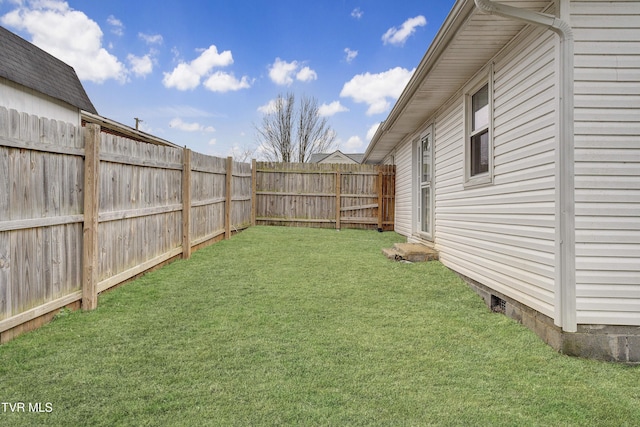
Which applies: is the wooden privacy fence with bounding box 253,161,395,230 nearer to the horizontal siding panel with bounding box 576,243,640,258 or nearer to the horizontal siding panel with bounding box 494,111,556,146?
the horizontal siding panel with bounding box 494,111,556,146

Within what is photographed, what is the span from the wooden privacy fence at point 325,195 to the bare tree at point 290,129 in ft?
43.0

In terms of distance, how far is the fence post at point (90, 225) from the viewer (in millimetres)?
3578

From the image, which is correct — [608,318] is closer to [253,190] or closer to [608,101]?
[608,101]

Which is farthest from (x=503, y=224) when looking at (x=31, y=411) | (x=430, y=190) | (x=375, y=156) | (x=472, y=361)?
(x=375, y=156)

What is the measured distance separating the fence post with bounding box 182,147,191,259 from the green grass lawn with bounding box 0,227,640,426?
1.54 meters

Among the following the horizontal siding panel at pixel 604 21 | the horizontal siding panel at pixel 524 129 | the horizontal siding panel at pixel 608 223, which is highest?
the horizontal siding panel at pixel 604 21

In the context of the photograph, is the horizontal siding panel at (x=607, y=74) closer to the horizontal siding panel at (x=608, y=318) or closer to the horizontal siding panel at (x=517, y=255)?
the horizontal siding panel at (x=517, y=255)

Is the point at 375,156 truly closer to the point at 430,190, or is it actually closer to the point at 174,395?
the point at 430,190

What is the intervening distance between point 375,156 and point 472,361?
11.4m

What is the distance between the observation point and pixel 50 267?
3.20 meters

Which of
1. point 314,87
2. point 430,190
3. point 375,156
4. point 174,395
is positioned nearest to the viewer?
point 174,395

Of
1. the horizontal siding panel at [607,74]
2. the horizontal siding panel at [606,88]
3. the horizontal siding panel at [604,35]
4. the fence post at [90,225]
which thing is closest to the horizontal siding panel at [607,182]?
the horizontal siding panel at [606,88]

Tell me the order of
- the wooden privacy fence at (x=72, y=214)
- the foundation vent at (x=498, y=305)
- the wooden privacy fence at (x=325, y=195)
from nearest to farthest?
the wooden privacy fence at (x=72, y=214) → the foundation vent at (x=498, y=305) → the wooden privacy fence at (x=325, y=195)

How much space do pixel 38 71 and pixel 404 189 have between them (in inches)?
406
